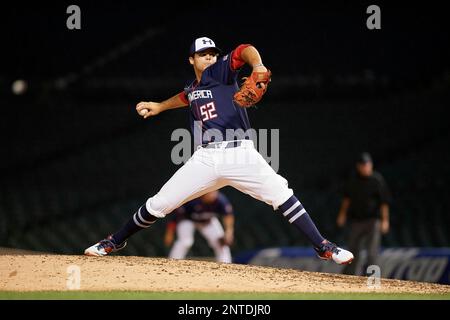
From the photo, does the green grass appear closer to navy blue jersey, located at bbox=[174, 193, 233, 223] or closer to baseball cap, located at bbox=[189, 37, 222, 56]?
baseball cap, located at bbox=[189, 37, 222, 56]

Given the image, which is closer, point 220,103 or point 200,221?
point 220,103

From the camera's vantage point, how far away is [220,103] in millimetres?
6266

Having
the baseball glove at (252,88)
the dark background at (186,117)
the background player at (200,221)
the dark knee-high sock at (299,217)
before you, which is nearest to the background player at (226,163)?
the dark knee-high sock at (299,217)

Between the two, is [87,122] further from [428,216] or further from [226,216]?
[428,216]

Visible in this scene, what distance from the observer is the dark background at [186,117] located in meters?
13.7

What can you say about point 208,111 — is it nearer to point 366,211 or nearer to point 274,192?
point 274,192

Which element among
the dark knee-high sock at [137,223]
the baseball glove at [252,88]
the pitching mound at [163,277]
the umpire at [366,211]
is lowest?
the umpire at [366,211]

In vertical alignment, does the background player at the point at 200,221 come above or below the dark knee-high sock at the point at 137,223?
below

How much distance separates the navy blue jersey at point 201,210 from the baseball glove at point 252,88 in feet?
21.5

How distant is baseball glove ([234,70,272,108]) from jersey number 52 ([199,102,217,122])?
367 mm

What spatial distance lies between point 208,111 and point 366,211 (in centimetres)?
483

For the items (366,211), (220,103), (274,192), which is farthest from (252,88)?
(366,211)

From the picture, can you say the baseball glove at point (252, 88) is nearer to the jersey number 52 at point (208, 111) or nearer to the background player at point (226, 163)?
the background player at point (226, 163)

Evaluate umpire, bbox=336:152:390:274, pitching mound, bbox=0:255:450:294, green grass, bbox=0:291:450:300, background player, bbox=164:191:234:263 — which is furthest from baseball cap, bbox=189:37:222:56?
background player, bbox=164:191:234:263
